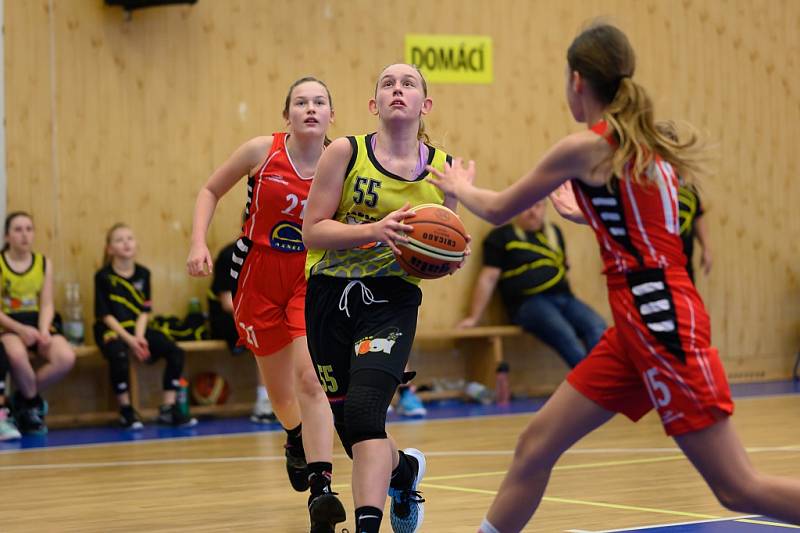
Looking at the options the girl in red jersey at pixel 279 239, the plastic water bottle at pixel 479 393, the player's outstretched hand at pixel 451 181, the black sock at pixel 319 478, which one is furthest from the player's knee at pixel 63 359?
the player's outstretched hand at pixel 451 181

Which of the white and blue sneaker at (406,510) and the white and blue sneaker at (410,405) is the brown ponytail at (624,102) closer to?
the white and blue sneaker at (406,510)

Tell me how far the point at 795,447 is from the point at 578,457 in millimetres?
1217

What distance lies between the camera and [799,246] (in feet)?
42.2

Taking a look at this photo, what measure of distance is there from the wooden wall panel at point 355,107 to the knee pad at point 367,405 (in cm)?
643

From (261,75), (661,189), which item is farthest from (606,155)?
(261,75)

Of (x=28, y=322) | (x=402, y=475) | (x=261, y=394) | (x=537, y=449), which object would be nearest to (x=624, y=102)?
(x=537, y=449)

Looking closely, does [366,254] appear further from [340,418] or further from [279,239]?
[279,239]

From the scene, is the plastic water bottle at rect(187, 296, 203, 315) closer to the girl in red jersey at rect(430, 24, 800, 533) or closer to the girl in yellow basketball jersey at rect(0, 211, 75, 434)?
the girl in yellow basketball jersey at rect(0, 211, 75, 434)

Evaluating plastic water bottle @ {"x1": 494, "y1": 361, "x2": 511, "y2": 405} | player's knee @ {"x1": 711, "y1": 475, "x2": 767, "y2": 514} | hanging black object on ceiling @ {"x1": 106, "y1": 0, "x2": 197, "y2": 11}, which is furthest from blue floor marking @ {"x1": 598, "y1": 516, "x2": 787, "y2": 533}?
hanging black object on ceiling @ {"x1": 106, "y1": 0, "x2": 197, "y2": 11}

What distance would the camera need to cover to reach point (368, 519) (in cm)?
382

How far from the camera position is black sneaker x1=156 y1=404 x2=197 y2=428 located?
949 cm

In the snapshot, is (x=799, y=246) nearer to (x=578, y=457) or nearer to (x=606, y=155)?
(x=578, y=457)

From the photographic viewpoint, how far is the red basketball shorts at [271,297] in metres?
5.34

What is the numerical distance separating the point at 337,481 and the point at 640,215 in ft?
10.8
